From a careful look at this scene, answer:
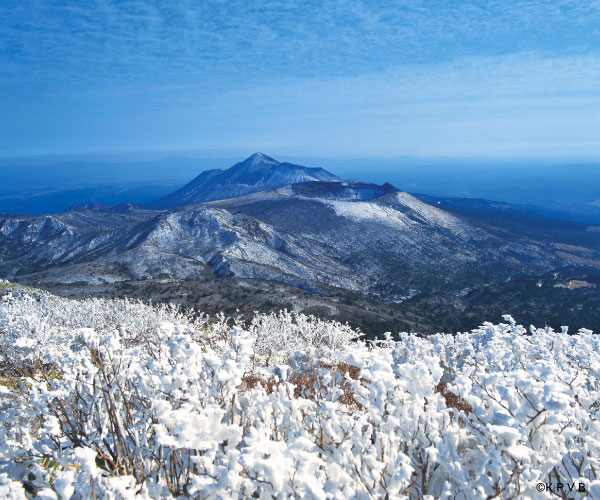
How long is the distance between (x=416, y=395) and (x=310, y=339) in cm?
1849

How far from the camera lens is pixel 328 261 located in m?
103

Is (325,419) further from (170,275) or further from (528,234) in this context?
(528,234)

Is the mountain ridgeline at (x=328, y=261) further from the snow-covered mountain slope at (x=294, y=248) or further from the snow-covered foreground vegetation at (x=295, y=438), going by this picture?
the snow-covered foreground vegetation at (x=295, y=438)

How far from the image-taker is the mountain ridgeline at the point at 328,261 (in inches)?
2239

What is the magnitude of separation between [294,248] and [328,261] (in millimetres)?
10220

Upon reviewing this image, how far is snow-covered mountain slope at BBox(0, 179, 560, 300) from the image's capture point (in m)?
79.4

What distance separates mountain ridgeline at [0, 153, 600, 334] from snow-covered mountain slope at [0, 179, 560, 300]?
19.0 inches

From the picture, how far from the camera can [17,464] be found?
548 centimetres

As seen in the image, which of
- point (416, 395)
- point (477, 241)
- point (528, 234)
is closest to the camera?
point (416, 395)

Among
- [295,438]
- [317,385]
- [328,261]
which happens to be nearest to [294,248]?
[328,261]

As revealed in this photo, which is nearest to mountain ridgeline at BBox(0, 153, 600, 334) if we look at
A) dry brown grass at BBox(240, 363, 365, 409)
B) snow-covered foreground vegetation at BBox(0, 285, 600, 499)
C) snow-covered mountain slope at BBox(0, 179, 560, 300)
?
snow-covered mountain slope at BBox(0, 179, 560, 300)

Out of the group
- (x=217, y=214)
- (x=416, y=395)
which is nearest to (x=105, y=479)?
(x=416, y=395)

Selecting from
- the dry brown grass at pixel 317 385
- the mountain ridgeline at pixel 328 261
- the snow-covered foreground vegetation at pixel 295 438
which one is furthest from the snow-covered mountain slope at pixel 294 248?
the snow-covered foreground vegetation at pixel 295 438

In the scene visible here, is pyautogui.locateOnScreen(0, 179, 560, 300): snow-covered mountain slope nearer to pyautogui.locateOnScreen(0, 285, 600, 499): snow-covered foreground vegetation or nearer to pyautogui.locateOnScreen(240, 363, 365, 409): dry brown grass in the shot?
pyautogui.locateOnScreen(240, 363, 365, 409): dry brown grass
